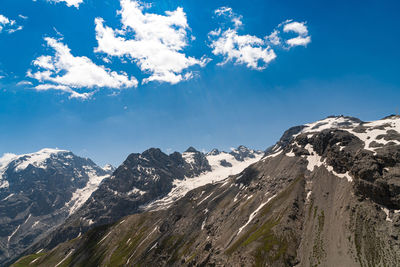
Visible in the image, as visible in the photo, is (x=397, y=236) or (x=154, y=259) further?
(x=154, y=259)

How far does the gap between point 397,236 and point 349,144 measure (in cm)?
7607

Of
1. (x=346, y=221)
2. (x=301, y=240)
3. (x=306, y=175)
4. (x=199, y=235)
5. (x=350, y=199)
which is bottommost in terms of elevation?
(x=199, y=235)

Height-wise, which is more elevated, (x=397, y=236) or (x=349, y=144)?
(x=349, y=144)

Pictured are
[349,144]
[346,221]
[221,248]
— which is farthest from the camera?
[349,144]

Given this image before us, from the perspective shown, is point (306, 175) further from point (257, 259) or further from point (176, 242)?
point (176, 242)

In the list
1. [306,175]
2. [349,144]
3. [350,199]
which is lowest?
[350,199]

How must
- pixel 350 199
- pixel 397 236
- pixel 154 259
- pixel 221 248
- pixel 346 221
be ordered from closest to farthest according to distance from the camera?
1. pixel 397 236
2. pixel 346 221
3. pixel 350 199
4. pixel 221 248
5. pixel 154 259

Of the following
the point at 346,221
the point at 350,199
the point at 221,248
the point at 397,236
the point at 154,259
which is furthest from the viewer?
the point at 154,259

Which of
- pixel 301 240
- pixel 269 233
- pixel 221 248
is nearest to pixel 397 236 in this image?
pixel 301 240

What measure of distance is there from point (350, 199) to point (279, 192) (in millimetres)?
49912

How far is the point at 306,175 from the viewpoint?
171500 mm

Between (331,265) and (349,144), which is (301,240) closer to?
(331,265)

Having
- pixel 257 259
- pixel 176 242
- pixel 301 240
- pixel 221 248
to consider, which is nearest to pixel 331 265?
pixel 301 240

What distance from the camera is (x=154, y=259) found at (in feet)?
624
